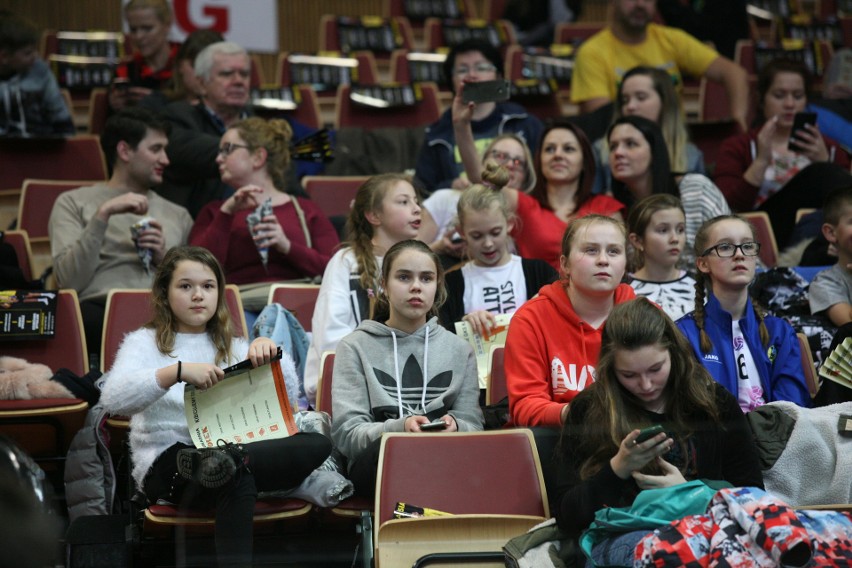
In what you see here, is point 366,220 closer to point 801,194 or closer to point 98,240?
point 98,240

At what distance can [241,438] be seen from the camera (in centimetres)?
265

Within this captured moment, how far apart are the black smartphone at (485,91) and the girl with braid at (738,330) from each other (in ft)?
3.18

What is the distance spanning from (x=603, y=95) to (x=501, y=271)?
1.86m

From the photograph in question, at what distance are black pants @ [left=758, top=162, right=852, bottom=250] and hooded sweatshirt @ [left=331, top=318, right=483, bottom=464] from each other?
172 cm

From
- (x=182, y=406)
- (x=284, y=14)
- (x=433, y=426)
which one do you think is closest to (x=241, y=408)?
(x=182, y=406)

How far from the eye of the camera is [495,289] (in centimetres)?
328

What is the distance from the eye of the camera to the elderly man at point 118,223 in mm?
3486

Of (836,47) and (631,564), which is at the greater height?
(836,47)

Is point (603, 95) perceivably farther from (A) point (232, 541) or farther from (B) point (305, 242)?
(A) point (232, 541)

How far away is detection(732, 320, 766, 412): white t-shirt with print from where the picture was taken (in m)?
2.82

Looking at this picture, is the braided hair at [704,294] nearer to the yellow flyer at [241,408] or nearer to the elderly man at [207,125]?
the yellow flyer at [241,408]

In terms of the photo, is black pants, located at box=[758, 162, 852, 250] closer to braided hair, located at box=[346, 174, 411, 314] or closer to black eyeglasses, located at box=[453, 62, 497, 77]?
black eyeglasses, located at box=[453, 62, 497, 77]

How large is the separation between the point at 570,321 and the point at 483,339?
0.35 m

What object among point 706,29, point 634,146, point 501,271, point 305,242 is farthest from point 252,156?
point 706,29
